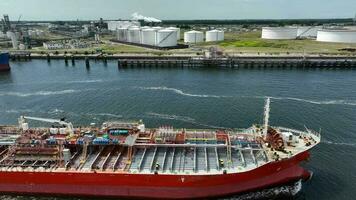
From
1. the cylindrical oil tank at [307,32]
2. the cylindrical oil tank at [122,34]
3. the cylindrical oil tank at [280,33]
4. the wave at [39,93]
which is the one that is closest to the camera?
the wave at [39,93]

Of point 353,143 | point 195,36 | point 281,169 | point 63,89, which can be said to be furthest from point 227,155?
point 195,36

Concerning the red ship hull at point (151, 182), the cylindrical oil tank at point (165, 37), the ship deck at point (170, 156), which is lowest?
the red ship hull at point (151, 182)

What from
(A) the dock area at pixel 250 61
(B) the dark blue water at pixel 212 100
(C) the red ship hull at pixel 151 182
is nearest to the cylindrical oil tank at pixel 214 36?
(A) the dock area at pixel 250 61

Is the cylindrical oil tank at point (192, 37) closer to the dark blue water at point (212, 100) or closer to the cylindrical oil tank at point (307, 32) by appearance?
the cylindrical oil tank at point (307, 32)

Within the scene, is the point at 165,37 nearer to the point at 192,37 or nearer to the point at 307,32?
the point at 192,37

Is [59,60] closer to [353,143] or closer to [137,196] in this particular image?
[137,196]

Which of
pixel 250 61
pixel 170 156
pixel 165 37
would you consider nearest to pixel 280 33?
pixel 165 37

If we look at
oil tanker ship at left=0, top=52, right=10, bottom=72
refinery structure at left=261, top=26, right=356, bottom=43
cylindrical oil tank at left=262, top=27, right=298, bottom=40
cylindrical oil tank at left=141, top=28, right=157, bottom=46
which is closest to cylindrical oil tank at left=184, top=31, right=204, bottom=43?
cylindrical oil tank at left=141, top=28, right=157, bottom=46
